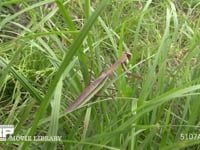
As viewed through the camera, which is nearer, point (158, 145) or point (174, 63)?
point (158, 145)

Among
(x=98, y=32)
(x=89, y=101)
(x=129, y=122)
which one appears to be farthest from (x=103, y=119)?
(x=98, y=32)

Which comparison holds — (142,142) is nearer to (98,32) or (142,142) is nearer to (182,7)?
(98,32)

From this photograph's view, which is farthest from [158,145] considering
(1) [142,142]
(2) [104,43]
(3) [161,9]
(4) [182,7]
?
(4) [182,7]

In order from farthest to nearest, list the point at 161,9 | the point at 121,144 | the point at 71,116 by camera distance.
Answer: the point at 161,9 → the point at 71,116 → the point at 121,144

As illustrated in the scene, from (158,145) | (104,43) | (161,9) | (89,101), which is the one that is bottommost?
(158,145)

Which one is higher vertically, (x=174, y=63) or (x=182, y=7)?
(x=182, y=7)

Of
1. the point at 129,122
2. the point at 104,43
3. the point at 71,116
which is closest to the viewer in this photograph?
the point at 129,122

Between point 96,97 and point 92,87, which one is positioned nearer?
point 92,87

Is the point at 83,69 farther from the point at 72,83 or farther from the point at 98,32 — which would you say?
the point at 98,32

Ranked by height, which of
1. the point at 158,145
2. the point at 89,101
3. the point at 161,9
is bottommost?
the point at 158,145
